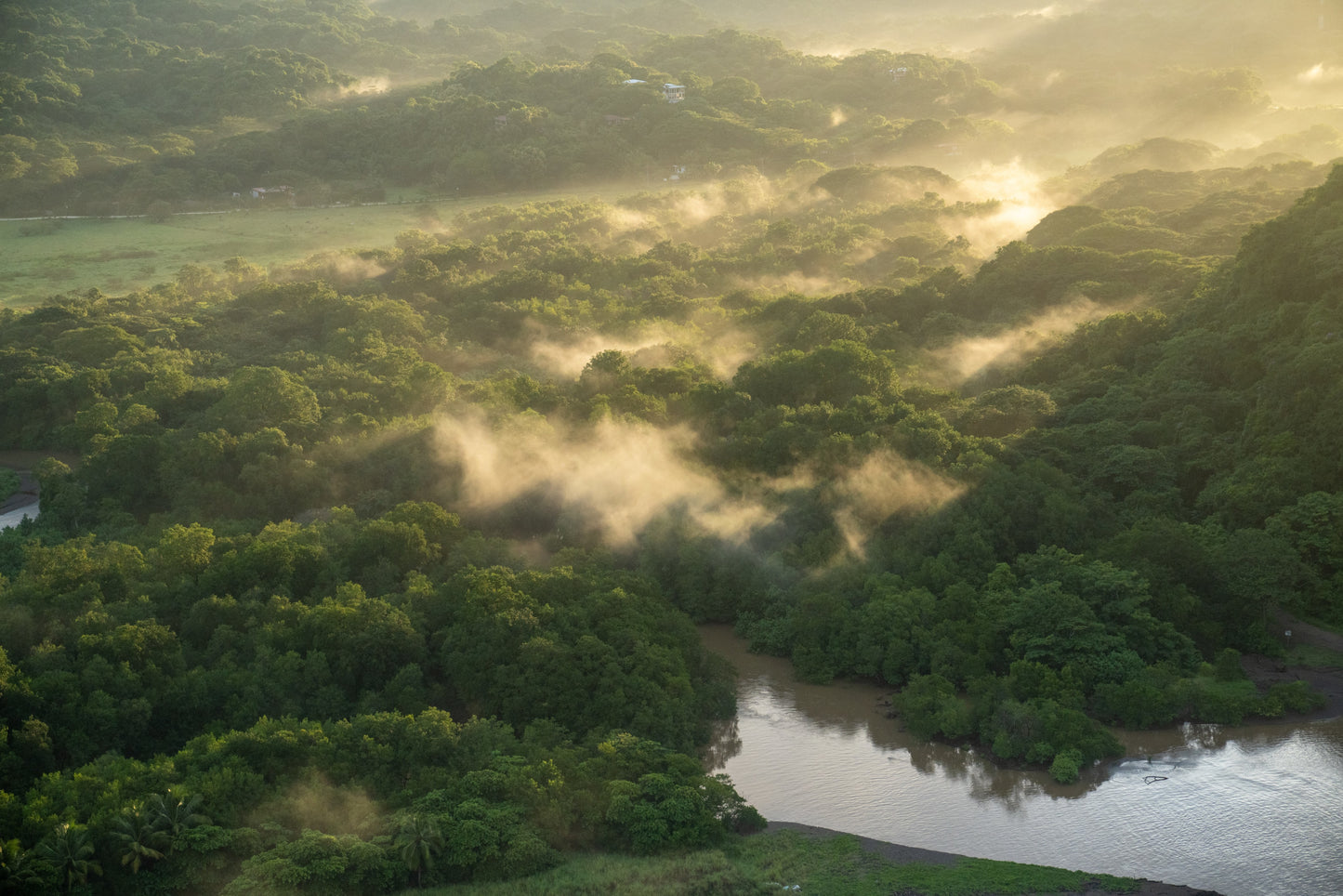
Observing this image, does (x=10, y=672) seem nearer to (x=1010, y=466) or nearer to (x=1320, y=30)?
(x=1010, y=466)

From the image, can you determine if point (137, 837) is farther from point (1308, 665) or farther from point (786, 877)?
point (1308, 665)

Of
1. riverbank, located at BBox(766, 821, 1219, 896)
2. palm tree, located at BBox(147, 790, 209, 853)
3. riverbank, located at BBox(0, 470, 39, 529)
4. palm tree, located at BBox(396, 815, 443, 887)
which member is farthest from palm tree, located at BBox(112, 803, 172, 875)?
riverbank, located at BBox(0, 470, 39, 529)

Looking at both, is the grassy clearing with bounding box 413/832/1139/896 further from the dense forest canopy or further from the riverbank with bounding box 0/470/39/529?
the riverbank with bounding box 0/470/39/529

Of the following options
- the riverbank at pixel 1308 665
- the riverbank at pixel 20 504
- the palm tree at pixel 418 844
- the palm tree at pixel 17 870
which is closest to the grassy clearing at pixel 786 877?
the palm tree at pixel 418 844

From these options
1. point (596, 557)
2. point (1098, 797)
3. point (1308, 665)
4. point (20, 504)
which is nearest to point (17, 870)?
point (596, 557)

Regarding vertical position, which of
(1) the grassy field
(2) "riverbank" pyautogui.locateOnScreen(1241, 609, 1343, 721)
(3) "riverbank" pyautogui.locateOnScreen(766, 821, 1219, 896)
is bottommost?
(3) "riverbank" pyautogui.locateOnScreen(766, 821, 1219, 896)

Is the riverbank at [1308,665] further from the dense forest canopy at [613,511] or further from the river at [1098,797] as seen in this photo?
the river at [1098,797]
